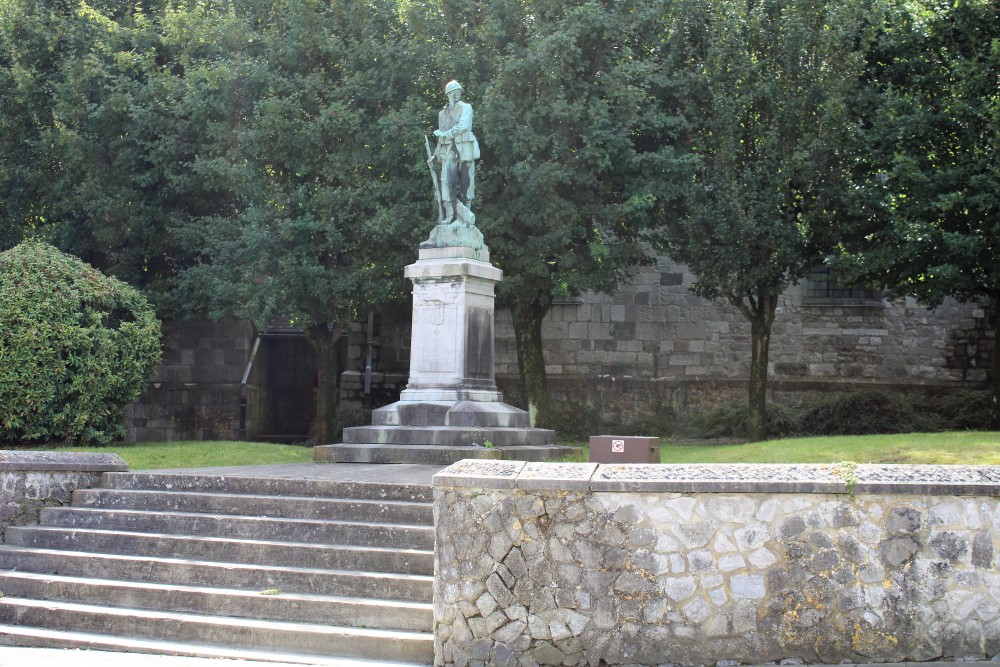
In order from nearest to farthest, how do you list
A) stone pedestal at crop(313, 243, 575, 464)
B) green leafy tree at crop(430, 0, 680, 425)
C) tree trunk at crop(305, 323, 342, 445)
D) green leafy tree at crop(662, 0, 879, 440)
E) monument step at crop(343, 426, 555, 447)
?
1. monument step at crop(343, 426, 555, 447)
2. stone pedestal at crop(313, 243, 575, 464)
3. green leafy tree at crop(430, 0, 680, 425)
4. green leafy tree at crop(662, 0, 879, 440)
5. tree trunk at crop(305, 323, 342, 445)

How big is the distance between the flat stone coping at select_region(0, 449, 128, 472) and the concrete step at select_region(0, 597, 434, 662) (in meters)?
1.60

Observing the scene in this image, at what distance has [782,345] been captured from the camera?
22.9 metres

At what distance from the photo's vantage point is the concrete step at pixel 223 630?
23.5 feet

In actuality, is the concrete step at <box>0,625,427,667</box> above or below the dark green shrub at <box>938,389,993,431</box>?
below

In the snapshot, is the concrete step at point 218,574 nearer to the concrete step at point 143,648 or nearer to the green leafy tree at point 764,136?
the concrete step at point 143,648

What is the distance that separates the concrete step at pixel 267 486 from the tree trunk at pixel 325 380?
33.1 ft

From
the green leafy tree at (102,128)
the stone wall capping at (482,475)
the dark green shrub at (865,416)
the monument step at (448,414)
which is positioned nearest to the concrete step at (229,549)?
the stone wall capping at (482,475)

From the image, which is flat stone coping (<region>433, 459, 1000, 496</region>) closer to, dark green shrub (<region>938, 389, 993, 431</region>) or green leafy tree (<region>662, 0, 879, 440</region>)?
green leafy tree (<region>662, 0, 879, 440</region>)

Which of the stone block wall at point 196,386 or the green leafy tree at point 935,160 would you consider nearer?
the green leafy tree at point 935,160

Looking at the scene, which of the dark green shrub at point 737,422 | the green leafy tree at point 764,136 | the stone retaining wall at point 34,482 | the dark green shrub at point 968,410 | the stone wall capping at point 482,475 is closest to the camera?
the stone wall capping at point 482,475

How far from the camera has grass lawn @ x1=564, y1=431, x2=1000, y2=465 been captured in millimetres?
11781

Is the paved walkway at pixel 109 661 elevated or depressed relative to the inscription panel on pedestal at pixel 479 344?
depressed

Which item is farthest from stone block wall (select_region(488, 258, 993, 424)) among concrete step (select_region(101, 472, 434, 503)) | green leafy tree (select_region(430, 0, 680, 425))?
concrete step (select_region(101, 472, 434, 503))

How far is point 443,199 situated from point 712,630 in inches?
351
